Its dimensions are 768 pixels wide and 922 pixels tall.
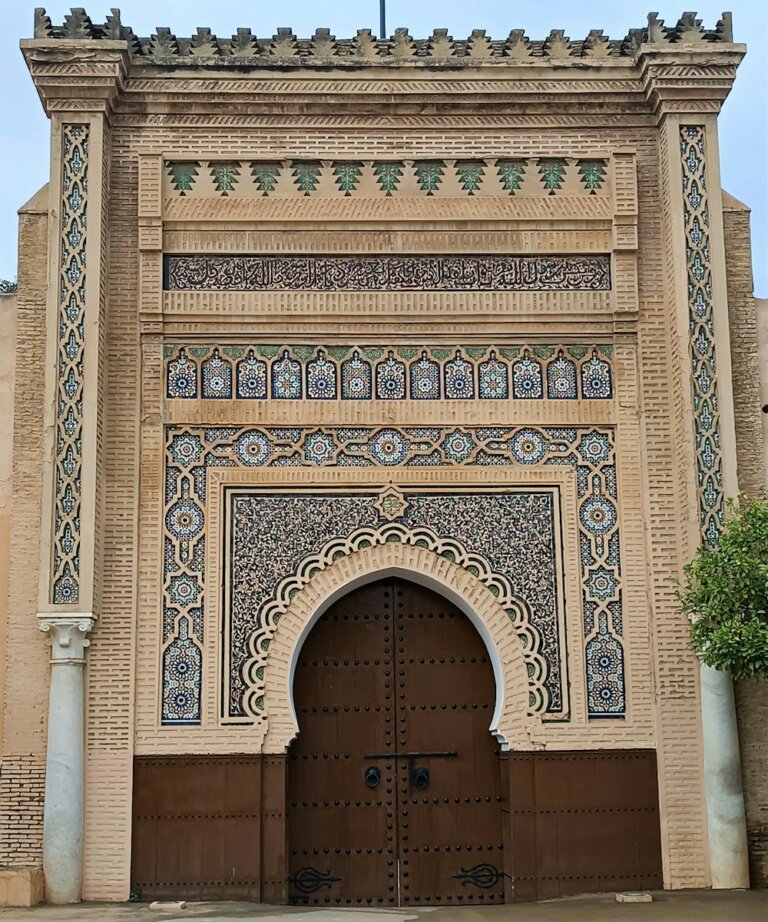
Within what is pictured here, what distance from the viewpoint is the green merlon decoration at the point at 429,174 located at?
400 inches

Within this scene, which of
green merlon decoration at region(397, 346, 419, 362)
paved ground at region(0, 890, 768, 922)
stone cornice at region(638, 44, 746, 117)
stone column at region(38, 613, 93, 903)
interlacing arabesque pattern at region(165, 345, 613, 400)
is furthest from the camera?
stone cornice at region(638, 44, 746, 117)

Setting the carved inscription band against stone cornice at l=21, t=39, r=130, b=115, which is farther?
the carved inscription band

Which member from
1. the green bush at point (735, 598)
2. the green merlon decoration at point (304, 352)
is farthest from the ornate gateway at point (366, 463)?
the green bush at point (735, 598)

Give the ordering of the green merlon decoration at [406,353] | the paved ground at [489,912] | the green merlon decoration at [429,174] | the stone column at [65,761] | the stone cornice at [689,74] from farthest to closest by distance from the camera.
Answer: the green merlon decoration at [429,174] < the stone cornice at [689,74] < the green merlon decoration at [406,353] < the stone column at [65,761] < the paved ground at [489,912]

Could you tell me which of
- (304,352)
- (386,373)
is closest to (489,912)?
(386,373)

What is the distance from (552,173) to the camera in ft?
33.6

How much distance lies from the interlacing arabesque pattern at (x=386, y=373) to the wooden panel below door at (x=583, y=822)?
2528mm

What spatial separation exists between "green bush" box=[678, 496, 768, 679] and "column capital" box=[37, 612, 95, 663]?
154 inches

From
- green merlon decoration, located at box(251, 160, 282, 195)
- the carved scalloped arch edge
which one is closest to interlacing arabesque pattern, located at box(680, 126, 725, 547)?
the carved scalloped arch edge

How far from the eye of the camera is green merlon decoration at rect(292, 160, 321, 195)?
399 inches

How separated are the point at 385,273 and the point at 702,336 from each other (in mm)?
2265

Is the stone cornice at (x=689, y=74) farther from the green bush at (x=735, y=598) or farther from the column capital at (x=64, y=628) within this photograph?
the column capital at (x=64, y=628)

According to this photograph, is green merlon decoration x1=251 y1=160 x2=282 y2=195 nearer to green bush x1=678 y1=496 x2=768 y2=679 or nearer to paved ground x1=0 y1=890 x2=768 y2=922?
green bush x1=678 y1=496 x2=768 y2=679

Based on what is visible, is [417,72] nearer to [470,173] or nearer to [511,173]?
[470,173]
